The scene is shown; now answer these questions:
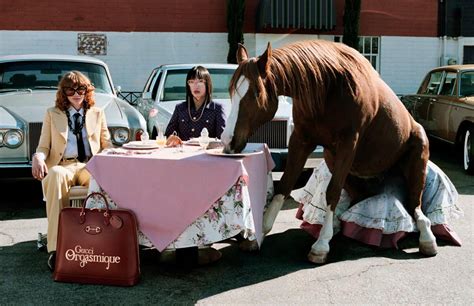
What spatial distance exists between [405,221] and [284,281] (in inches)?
53.7

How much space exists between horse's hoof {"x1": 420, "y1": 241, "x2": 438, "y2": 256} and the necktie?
118 inches

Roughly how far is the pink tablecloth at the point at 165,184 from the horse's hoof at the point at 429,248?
1.76 metres

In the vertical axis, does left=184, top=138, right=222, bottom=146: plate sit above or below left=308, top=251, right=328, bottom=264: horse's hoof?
above

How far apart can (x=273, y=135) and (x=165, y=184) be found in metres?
3.07

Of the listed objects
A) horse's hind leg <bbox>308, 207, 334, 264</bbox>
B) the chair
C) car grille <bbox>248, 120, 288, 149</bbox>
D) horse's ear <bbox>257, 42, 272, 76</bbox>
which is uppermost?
horse's ear <bbox>257, 42, 272, 76</bbox>

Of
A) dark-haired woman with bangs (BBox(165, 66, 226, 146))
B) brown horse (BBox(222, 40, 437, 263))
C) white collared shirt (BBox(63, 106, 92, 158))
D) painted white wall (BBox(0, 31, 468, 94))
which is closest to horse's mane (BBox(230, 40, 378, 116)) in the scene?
brown horse (BBox(222, 40, 437, 263))

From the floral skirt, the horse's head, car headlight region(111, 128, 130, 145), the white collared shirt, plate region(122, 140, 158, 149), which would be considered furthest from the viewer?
car headlight region(111, 128, 130, 145)

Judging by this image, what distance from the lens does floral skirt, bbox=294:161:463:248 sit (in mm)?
4867

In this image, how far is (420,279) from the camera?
4.18 meters

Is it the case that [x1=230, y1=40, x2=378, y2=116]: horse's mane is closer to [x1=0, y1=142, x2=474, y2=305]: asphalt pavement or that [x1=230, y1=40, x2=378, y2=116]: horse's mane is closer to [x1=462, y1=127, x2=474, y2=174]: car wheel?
[x1=0, y1=142, x2=474, y2=305]: asphalt pavement

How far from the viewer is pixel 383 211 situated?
16.0ft

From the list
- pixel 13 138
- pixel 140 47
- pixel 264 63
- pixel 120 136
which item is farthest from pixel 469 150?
pixel 140 47

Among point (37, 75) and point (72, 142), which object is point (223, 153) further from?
point (37, 75)

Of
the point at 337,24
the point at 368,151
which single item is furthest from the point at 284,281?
the point at 337,24
